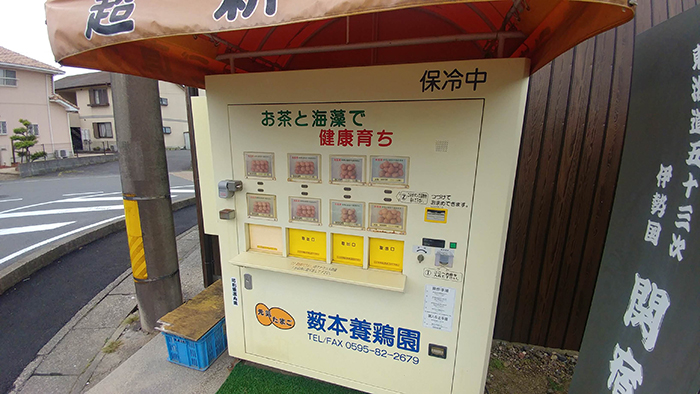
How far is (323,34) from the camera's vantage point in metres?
2.60

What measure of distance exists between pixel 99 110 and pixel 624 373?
32.9m

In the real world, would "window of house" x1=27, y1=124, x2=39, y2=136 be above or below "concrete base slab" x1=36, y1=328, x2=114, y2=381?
above

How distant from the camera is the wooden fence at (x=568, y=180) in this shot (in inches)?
104

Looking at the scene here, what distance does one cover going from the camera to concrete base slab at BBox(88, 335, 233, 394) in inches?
102

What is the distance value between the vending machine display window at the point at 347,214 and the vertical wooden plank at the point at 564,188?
2.01 metres

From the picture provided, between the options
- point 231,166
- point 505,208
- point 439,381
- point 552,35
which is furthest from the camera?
point 231,166

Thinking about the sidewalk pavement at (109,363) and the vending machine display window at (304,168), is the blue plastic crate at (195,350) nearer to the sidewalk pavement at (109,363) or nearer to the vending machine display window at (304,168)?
the sidewalk pavement at (109,363)

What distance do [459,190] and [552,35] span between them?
3.30 feet

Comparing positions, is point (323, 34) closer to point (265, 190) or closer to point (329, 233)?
point (265, 190)

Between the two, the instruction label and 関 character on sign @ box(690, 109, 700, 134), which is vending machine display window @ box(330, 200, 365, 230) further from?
関 character on sign @ box(690, 109, 700, 134)

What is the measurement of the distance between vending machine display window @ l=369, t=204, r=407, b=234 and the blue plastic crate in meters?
1.94

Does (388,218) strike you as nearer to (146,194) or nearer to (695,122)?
(695,122)

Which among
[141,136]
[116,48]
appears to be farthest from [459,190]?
[141,136]

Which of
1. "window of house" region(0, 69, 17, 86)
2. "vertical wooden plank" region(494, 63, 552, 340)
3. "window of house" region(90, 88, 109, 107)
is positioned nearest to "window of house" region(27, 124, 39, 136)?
"window of house" region(0, 69, 17, 86)
